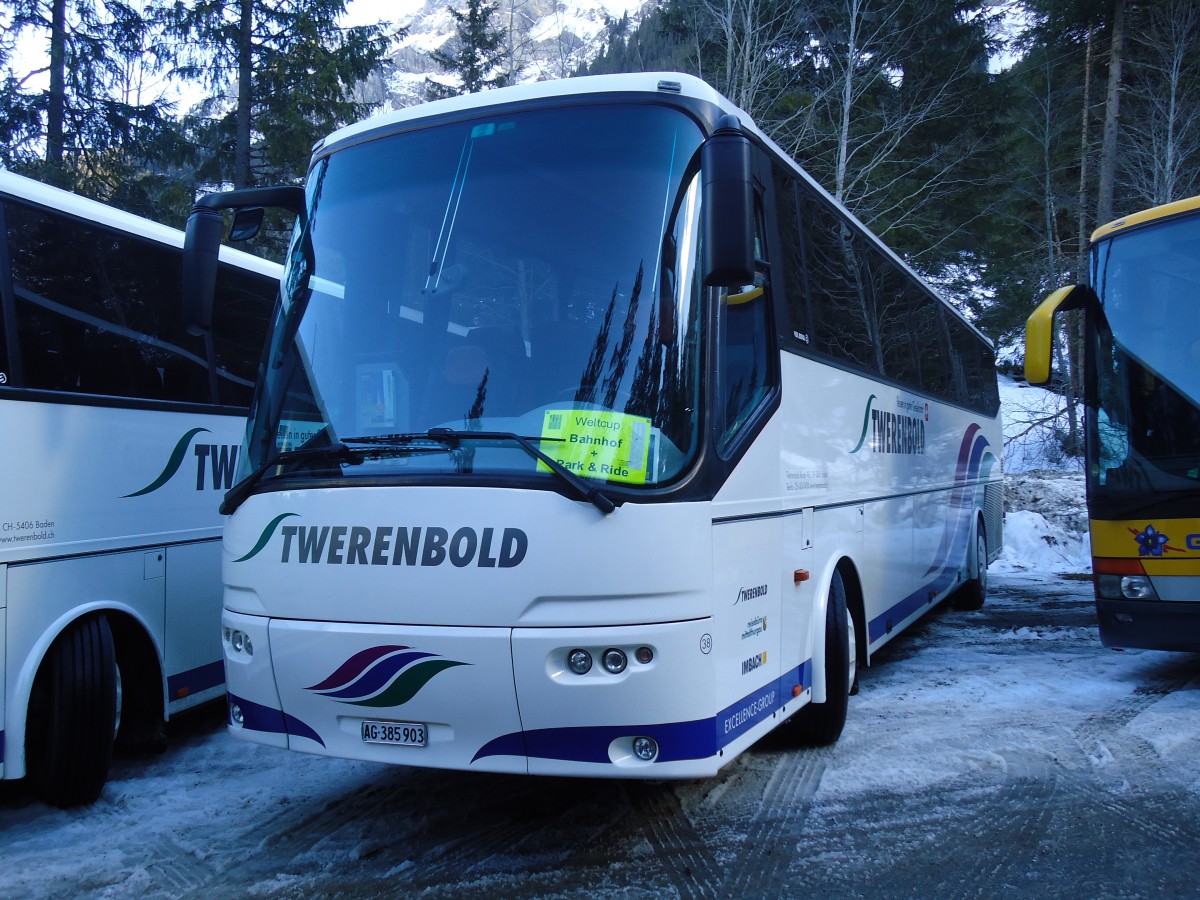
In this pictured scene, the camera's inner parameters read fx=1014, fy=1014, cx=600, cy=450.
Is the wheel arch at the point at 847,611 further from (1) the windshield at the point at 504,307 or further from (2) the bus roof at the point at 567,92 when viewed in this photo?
(2) the bus roof at the point at 567,92

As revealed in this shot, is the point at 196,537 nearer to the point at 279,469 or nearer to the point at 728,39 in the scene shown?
the point at 279,469

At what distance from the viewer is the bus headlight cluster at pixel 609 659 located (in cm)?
390

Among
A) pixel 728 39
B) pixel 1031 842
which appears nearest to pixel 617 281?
pixel 1031 842

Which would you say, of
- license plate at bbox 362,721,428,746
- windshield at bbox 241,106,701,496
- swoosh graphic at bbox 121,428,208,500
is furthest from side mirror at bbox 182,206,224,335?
license plate at bbox 362,721,428,746

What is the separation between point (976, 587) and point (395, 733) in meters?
Result: 8.77

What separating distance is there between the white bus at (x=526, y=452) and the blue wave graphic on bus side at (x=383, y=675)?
1 cm

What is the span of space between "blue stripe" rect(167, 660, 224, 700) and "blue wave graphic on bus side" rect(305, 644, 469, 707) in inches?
89.3

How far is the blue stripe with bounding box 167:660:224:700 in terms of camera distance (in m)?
Result: 6.01

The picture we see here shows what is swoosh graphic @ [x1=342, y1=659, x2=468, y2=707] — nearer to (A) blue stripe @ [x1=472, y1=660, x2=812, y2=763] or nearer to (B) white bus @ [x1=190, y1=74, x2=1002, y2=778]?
(B) white bus @ [x1=190, y1=74, x2=1002, y2=778]

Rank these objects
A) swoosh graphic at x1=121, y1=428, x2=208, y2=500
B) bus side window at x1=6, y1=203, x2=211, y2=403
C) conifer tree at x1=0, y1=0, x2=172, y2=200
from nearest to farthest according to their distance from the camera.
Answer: bus side window at x1=6, y1=203, x2=211, y2=403
swoosh graphic at x1=121, y1=428, x2=208, y2=500
conifer tree at x1=0, y1=0, x2=172, y2=200

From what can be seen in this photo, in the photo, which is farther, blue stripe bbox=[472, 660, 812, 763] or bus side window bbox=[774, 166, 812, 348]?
bus side window bbox=[774, 166, 812, 348]

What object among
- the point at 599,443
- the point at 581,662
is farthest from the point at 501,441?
the point at 581,662

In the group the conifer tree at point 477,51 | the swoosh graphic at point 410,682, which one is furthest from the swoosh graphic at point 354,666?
the conifer tree at point 477,51

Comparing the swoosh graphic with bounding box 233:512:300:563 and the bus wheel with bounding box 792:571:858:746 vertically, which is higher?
the swoosh graphic with bounding box 233:512:300:563
